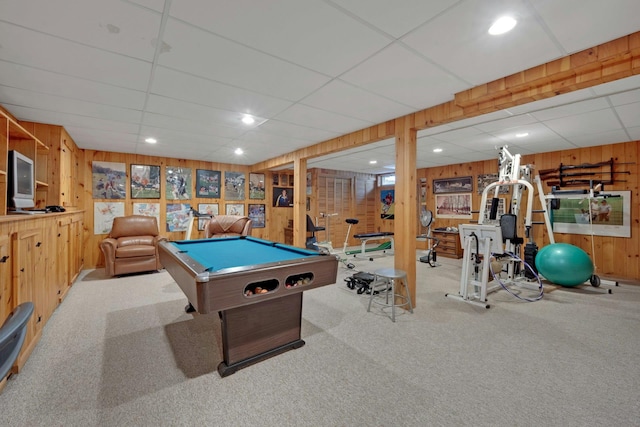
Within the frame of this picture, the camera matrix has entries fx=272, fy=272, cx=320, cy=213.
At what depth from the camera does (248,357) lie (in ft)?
7.37

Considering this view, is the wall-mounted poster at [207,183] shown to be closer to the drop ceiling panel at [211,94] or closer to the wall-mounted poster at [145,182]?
the wall-mounted poster at [145,182]

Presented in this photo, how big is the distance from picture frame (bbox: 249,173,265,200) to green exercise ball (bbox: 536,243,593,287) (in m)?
6.43

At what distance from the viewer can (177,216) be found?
6484 mm

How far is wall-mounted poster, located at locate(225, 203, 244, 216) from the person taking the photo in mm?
7242

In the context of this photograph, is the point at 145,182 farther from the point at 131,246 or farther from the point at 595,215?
the point at 595,215

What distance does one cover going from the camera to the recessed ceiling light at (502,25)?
1685 millimetres

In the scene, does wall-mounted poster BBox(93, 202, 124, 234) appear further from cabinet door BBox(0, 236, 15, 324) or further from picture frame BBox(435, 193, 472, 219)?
picture frame BBox(435, 193, 472, 219)

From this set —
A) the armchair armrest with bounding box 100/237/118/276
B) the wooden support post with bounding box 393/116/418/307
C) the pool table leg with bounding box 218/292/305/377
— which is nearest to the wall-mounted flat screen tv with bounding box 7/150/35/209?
the armchair armrest with bounding box 100/237/118/276

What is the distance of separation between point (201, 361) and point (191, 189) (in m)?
5.23

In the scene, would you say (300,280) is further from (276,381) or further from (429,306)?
(429,306)

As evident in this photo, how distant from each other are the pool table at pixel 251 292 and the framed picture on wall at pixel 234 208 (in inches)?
181

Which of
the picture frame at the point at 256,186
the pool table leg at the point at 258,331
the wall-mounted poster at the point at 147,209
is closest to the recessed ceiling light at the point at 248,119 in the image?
the pool table leg at the point at 258,331

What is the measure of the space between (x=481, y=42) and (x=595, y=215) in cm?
551

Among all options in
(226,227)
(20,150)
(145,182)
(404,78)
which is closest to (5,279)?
(20,150)
